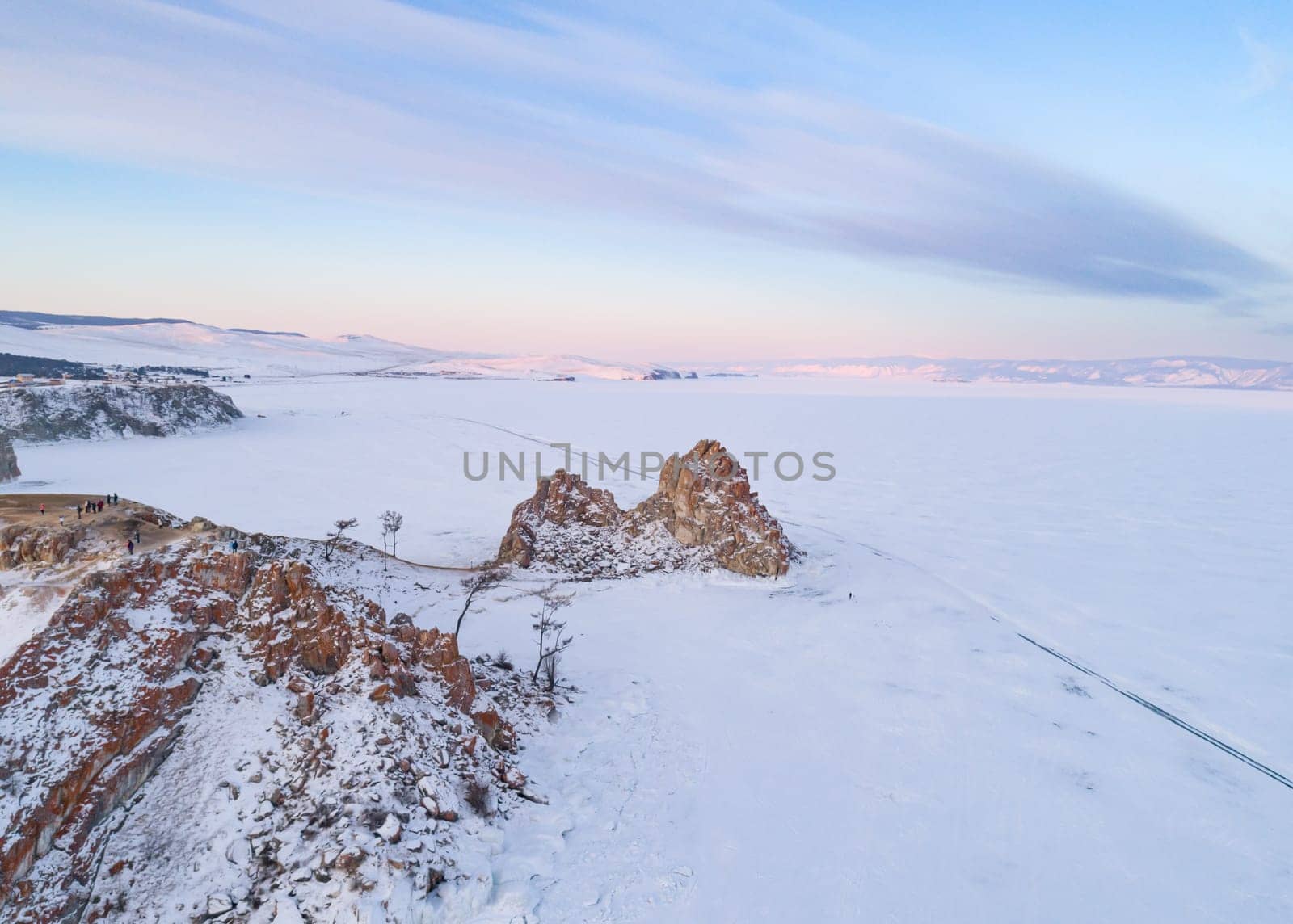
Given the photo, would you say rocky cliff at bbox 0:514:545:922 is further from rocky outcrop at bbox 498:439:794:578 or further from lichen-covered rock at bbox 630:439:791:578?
lichen-covered rock at bbox 630:439:791:578

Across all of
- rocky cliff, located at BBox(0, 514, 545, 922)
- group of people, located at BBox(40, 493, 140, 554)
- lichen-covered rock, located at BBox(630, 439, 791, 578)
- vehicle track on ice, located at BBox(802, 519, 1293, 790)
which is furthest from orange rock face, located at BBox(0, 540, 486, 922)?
vehicle track on ice, located at BBox(802, 519, 1293, 790)

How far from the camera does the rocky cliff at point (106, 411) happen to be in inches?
2653

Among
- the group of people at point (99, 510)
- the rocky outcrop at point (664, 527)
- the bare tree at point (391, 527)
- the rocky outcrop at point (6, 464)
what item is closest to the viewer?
the group of people at point (99, 510)

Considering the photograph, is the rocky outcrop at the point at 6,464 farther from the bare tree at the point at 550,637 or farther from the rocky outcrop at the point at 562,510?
the bare tree at the point at 550,637

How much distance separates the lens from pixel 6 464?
158ft

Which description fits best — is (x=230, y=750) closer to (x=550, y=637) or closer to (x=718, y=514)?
(x=550, y=637)

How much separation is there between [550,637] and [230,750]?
1198 centimetres

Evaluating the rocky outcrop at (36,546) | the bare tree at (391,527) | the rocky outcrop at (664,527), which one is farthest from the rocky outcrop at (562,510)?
the rocky outcrop at (36,546)

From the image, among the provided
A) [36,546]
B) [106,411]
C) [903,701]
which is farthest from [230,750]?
[106,411]

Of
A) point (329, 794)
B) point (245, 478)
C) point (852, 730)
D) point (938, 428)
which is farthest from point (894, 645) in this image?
point (938, 428)

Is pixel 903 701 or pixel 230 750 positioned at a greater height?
pixel 230 750

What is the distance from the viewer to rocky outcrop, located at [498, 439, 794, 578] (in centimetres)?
3422

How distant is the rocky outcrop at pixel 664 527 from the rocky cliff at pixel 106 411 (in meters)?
61.8

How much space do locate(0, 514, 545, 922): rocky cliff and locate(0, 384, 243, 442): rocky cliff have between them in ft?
216
